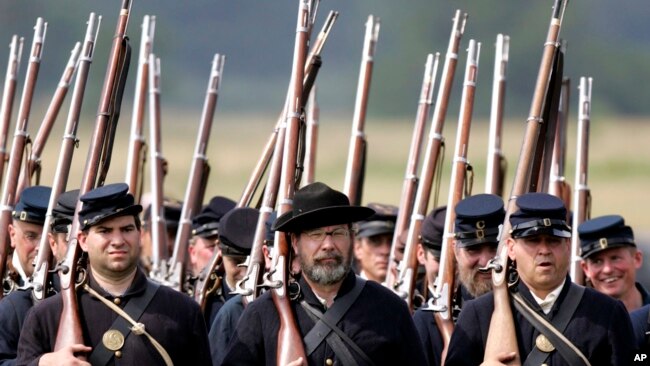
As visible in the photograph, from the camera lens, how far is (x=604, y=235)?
11.9 metres

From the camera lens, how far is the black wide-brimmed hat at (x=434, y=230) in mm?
12883

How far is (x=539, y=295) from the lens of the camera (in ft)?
31.7

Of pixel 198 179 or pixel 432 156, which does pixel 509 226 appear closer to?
Result: pixel 432 156

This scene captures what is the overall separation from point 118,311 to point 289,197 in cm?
150

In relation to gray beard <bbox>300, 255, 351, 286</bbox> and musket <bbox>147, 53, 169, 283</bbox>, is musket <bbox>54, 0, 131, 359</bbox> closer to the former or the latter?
gray beard <bbox>300, 255, 351, 286</bbox>

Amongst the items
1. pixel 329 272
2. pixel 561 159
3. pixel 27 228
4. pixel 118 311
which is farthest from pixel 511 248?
pixel 561 159

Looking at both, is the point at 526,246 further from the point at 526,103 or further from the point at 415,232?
the point at 526,103

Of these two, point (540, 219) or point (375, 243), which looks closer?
point (540, 219)

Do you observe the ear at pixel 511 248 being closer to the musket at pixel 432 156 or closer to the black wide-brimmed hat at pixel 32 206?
the musket at pixel 432 156

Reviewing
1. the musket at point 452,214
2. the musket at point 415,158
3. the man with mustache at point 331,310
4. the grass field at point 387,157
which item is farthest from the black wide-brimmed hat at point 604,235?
the grass field at point 387,157

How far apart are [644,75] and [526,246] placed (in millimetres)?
28748

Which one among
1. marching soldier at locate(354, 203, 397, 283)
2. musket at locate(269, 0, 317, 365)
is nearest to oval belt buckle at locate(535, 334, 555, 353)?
musket at locate(269, 0, 317, 365)

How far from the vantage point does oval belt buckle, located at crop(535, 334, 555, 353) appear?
31.1 feet

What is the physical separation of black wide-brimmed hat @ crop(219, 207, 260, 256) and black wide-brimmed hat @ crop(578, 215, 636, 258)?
7.98 feet
